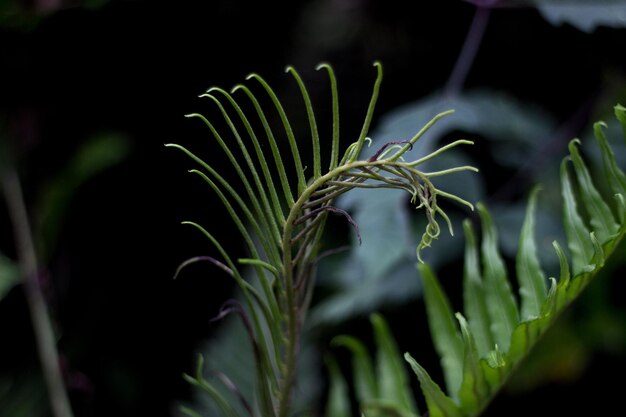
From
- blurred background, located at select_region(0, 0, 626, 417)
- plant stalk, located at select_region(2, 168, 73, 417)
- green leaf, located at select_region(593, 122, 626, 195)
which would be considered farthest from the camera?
blurred background, located at select_region(0, 0, 626, 417)

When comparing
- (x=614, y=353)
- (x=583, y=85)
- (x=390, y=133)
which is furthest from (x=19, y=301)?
(x=583, y=85)

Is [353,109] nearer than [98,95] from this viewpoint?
No

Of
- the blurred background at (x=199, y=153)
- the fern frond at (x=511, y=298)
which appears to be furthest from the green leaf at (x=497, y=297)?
the blurred background at (x=199, y=153)

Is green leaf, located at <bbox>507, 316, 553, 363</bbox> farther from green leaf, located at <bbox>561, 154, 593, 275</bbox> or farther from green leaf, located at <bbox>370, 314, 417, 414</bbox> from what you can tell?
green leaf, located at <bbox>370, 314, 417, 414</bbox>

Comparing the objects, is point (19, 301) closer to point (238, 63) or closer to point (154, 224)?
point (154, 224)

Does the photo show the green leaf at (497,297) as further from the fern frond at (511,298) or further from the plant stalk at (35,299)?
the plant stalk at (35,299)

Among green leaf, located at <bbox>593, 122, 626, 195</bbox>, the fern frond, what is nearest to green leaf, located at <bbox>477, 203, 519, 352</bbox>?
the fern frond

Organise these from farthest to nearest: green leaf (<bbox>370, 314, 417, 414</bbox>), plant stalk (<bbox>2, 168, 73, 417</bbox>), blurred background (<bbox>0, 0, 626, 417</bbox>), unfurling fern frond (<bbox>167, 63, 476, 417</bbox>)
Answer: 1. blurred background (<bbox>0, 0, 626, 417</bbox>)
2. plant stalk (<bbox>2, 168, 73, 417</bbox>)
3. green leaf (<bbox>370, 314, 417, 414</bbox>)
4. unfurling fern frond (<bbox>167, 63, 476, 417</bbox>)
